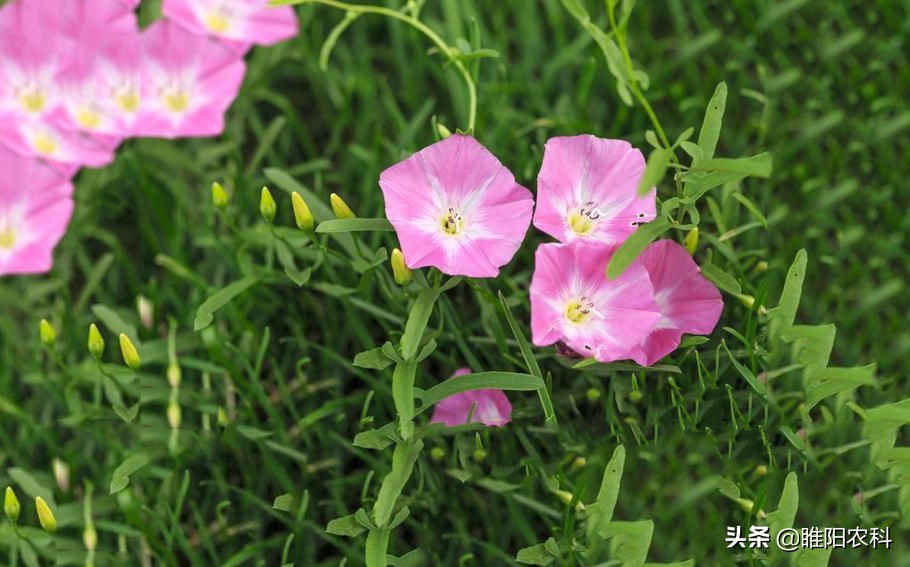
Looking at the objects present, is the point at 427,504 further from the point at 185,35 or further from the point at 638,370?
the point at 185,35

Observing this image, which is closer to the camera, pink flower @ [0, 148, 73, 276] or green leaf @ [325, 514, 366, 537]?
green leaf @ [325, 514, 366, 537]

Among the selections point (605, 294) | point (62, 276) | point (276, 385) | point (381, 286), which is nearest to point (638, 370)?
point (605, 294)

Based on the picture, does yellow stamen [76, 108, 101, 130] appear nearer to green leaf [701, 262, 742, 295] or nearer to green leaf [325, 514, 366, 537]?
green leaf [325, 514, 366, 537]

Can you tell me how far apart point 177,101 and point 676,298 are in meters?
0.92

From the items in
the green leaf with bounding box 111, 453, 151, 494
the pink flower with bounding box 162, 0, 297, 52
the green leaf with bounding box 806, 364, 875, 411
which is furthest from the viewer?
the pink flower with bounding box 162, 0, 297, 52

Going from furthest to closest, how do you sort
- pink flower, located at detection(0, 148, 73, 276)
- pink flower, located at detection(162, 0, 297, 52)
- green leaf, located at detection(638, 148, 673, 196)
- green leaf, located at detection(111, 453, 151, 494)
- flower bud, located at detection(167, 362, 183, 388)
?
pink flower, located at detection(162, 0, 297, 52) < pink flower, located at detection(0, 148, 73, 276) < flower bud, located at detection(167, 362, 183, 388) < green leaf, located at detection(111, 453, 151, 494) < green leaf, located at detection(638, 148, 673, 196)

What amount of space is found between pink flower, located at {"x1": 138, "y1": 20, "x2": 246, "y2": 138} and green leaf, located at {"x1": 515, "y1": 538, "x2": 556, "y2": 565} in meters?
0.87

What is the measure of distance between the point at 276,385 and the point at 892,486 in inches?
34.5

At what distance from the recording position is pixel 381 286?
138 centimetres

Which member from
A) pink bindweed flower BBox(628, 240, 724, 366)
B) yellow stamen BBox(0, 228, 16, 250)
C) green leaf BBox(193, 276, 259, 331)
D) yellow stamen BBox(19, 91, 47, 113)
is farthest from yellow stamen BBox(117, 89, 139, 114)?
pink bindweed flower BBox(628, 240, 724, 366)

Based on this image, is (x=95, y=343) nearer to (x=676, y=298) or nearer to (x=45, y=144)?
(x=45, y=144)

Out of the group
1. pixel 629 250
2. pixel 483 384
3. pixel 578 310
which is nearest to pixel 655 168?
pixel 629 250

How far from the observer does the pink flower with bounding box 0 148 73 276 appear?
160 cm

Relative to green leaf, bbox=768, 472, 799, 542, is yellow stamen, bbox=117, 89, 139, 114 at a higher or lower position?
higher
